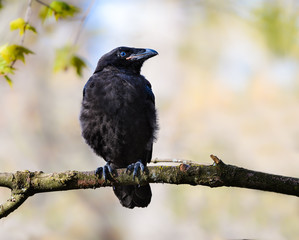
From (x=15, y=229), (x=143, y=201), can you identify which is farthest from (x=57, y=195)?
(x=143, y=201)

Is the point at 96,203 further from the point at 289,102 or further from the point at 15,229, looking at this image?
the point at 289,102

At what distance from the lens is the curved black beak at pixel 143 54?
506 cm

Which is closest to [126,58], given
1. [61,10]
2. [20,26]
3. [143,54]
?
[143,54]

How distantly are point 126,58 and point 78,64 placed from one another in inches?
36.1

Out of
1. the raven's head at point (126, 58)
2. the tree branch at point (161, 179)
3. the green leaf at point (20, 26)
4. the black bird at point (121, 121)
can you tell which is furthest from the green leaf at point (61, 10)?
the tree branch at point (161, 179)

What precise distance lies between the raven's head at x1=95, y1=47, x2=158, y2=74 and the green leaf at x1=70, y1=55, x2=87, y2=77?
2.25ft

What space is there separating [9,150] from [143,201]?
769 cm

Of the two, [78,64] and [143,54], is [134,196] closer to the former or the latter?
[78,64]

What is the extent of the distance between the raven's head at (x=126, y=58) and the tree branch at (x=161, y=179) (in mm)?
2086

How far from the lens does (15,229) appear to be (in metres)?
8.60

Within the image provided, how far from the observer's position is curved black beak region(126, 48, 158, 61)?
16.6 ft

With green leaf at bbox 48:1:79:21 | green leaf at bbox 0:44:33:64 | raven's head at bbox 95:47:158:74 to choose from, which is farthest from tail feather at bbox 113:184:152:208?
green leaf at bbox 48:1:79:21

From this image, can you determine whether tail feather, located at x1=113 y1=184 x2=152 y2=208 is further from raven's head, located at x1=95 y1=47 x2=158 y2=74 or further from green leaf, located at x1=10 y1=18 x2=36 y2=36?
green leaf, located at x1=10 y1=18 x2=36 y2=36

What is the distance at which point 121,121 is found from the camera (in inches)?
173
